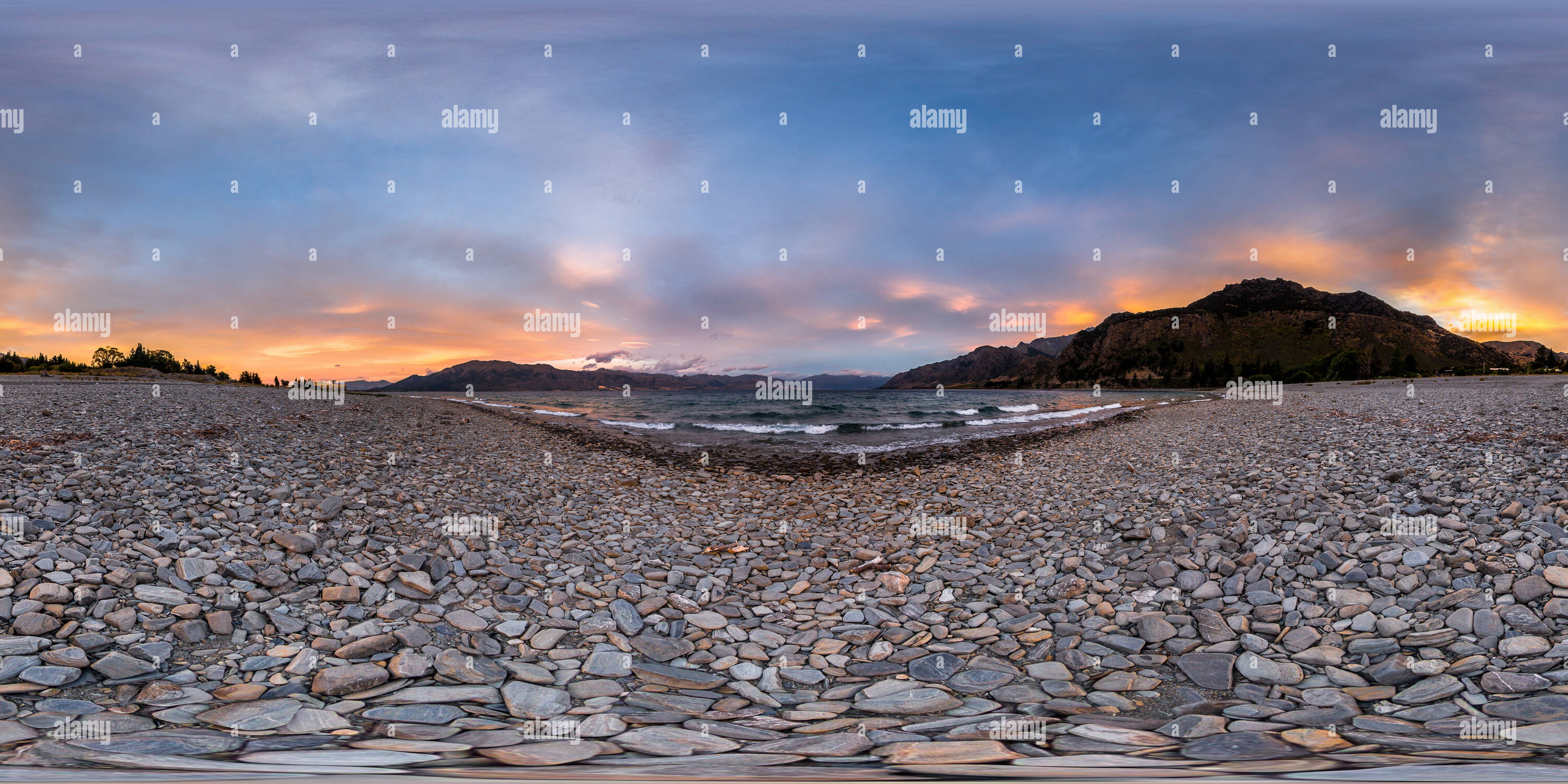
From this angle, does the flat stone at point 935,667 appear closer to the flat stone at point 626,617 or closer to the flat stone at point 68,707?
the flat stone at point 626,617

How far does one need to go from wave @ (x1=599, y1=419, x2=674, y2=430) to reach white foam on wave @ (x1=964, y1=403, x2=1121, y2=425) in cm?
1981

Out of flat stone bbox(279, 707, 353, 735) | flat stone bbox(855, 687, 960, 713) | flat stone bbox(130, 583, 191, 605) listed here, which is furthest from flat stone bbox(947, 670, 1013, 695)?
flat stone bbox(130, 583, 191, 605)

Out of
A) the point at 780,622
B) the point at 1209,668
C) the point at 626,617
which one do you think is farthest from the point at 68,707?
the point at 1209,668

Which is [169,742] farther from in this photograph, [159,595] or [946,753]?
[946,753]

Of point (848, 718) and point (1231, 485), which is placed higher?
point (1231, 485)

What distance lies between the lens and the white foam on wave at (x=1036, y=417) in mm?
36594

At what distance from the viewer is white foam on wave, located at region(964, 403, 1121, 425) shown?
36594 millimetres

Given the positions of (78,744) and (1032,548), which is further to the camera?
(1032,548)

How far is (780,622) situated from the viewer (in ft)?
21.3

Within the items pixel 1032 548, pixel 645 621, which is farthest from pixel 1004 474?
pixel 645 621

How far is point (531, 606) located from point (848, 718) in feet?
14.2

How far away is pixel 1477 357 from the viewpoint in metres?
195

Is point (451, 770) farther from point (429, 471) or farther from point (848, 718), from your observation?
point (429, 471)

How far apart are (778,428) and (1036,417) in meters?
21.3
